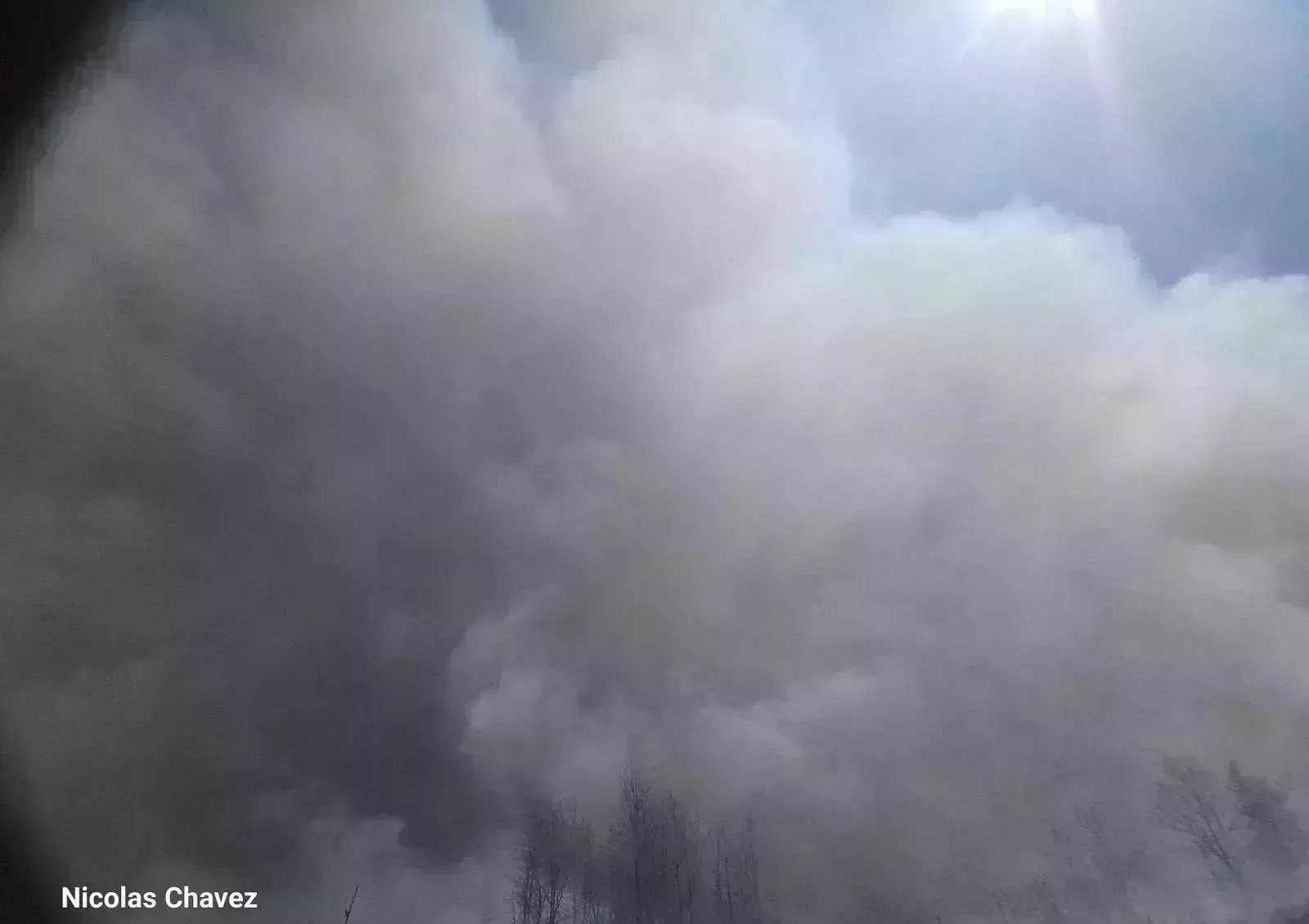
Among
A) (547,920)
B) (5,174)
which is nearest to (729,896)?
(547,920)

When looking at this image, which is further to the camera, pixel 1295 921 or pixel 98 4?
pixel 1295 921

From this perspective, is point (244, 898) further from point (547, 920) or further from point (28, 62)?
point (28, 62)

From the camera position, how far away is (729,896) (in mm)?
75875

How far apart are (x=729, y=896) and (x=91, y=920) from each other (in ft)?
212

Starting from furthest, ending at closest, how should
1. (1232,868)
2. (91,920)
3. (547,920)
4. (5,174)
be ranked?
(547,920) → (1232,868) → (91,920) → (5,174)

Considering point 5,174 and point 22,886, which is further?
point 22,886

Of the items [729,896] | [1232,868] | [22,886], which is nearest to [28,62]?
[22,886]

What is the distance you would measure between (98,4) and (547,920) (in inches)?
3124

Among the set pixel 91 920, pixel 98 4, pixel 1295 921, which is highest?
pixel 98 4

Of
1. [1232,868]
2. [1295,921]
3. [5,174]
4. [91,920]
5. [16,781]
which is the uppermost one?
[5,174]

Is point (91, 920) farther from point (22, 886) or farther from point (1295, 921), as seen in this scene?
point (1295, 921)

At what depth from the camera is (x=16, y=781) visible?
4166 centimetres

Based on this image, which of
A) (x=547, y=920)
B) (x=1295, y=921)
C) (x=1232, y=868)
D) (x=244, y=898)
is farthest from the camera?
(x=547, y=920)

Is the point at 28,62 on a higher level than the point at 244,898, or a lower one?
higher
